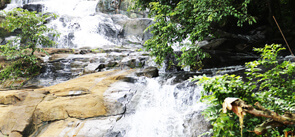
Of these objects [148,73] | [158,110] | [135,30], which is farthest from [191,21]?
[135,30]

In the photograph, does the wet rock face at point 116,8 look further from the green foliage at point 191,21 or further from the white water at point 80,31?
the green foliage at point 191,21

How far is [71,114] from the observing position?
186 inches

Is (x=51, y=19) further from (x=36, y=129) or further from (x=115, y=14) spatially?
(x=36, y=129)

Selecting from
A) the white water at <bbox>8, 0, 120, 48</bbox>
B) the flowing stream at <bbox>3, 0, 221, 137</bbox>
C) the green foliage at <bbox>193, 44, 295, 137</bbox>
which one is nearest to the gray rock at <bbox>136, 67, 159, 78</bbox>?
the flowing stream at <bbox>3, 0, 221, 137</bbox>

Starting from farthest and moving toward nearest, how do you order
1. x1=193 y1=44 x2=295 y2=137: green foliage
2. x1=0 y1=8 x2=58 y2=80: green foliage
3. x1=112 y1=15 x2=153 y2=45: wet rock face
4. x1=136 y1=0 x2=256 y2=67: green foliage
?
x1=112 y1=15 x2=153 y2=45: wet rock face → x1=0 y1=8 x2=58 y2=80: green foliage → x1=136 y1=0 x2=256 y2=67: green foliage → x1=193 y1=44 x2=295 y2=137: green foliage

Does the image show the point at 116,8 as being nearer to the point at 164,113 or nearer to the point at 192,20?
the point at 192,20

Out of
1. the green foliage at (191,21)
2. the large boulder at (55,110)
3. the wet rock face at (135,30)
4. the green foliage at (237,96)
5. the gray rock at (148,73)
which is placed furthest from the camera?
the wet rock face at (135,30)

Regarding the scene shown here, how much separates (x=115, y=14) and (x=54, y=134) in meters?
19.7

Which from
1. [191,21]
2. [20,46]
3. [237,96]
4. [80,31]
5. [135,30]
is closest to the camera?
→ [237,96]

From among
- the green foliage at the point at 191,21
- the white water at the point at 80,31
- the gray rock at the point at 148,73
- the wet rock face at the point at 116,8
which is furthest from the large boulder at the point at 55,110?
the wet rock face at the point at 116,8

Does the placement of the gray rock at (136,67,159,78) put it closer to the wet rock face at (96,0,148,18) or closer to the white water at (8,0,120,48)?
the white water at (8,0,120,48)

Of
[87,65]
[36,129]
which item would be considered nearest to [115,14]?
[87,65]

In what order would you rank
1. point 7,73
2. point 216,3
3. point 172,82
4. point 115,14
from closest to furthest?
point 216,3, point 172,82, point 7,73, point 115,14

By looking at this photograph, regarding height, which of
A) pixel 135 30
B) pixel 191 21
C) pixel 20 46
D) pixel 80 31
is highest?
pixel 135 30
